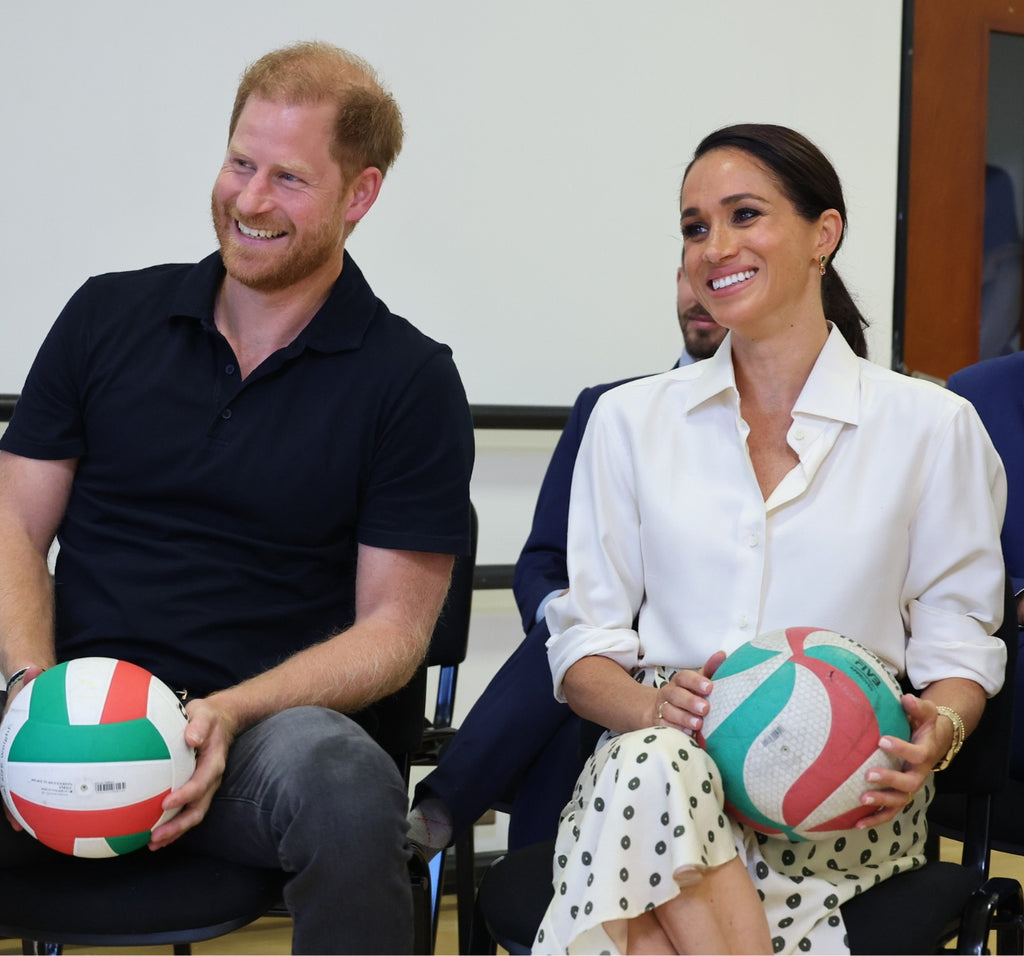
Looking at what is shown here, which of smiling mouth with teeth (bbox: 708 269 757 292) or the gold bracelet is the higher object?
smiling mouth with teeth (bbox: 708 269 757 292)

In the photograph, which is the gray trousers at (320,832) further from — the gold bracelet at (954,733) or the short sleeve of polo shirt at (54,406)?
the gold bracelet at (954,733)

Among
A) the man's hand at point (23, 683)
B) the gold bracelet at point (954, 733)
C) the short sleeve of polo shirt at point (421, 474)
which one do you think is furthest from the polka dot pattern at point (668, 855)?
the man's hand at point (23, 683)

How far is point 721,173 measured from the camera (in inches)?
75.0

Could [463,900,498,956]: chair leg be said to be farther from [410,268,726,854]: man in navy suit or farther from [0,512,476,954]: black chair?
[410,268,726,854]: man in navy suit

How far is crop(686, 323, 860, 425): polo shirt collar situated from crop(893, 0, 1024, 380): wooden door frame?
2.00m

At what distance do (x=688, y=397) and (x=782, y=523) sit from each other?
9.6 inches

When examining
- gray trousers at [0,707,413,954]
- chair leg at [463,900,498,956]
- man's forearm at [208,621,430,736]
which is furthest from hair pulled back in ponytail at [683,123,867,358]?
chair leg at [463,900,498,956]

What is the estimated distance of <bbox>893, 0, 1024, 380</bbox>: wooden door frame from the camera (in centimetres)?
374

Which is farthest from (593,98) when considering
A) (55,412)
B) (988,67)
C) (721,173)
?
(55,412)

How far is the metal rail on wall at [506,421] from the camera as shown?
327cm

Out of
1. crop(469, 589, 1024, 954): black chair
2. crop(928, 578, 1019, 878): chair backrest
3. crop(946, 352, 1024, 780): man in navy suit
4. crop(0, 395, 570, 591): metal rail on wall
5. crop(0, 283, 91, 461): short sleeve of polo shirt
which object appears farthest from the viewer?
crop(0, 395, 570, 591): metal rail on wall

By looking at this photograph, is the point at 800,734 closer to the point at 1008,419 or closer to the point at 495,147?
the point at 1008,419

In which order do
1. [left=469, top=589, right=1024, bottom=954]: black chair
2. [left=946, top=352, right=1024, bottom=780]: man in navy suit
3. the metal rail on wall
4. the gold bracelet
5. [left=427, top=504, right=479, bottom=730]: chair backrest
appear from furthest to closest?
the metal rail on wall, [left=427, top=504, right=479, bottom=730]: chair backrest, [left=946, top=352, right=1024, bottom=780]: man in navy suit, the gold bracelet, [left=469, top=589, right=1024, bottom=954]: black chair

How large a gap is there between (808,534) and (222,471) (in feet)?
2.79
